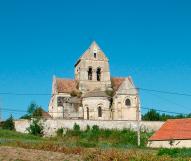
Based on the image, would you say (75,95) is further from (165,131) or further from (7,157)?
(7,157)

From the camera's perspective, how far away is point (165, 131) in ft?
187

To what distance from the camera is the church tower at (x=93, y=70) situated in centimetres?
7119

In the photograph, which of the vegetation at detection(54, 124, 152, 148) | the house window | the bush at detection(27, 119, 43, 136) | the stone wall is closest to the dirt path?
the vegetation at detection(54, 124, 152, 148)

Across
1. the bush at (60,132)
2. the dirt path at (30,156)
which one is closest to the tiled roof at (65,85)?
the bush at (60,132)

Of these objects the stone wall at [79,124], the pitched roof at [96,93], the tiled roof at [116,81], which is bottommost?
the stone wall at [79,124]

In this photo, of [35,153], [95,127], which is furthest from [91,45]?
[35,153]

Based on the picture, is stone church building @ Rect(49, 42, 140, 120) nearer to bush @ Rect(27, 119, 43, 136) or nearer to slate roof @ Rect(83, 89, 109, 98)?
slate roof @ Rect(83, 89, 109, 98)

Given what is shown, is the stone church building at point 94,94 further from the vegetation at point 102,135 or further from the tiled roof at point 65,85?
the vegetation at point 102,135

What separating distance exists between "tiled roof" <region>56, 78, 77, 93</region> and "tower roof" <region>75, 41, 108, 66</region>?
339 cm

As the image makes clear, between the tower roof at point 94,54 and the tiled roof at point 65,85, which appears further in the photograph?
the tower roof at point 94,54

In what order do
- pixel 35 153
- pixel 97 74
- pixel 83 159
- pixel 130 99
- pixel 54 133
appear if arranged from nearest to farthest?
pixel 83 159
pixel 35 153
pixel 54 133
pixel 130 99
pixel 97 74

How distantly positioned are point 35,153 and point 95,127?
1322 inches

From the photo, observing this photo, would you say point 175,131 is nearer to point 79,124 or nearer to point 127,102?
point 79,124

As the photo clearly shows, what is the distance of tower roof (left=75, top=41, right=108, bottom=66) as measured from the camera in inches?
2837
